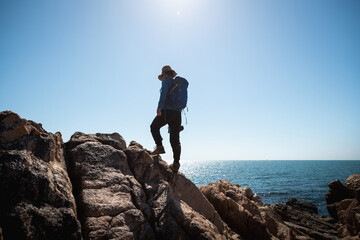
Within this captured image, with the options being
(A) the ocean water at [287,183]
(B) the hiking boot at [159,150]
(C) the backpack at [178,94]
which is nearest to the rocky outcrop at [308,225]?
(A) the ocean water at [287,183]

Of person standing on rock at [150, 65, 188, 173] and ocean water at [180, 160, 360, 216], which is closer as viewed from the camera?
person standing on rock at [150, 65, 188, 173]

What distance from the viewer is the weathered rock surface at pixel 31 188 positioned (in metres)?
3.01

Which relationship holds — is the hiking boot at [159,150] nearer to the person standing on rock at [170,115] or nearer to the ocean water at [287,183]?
the person standing on rock at [170,115]

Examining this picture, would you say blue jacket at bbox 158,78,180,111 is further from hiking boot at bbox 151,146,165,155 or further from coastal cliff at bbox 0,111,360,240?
coastal cliff at bbox 0,111,360,240

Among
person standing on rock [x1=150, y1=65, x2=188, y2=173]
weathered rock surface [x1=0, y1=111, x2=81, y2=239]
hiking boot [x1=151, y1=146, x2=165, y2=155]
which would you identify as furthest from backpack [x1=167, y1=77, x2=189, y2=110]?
weathered rock surface [x1=0, y1=111, x2=81, y2=239]

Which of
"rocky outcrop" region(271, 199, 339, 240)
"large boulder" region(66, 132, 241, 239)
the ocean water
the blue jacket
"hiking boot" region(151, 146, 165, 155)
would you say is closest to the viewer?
"large boulder" region(66, 132, 241, 239)

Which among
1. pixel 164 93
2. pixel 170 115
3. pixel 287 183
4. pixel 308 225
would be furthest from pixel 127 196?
pixel 287 183

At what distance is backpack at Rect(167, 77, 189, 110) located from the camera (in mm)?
6895

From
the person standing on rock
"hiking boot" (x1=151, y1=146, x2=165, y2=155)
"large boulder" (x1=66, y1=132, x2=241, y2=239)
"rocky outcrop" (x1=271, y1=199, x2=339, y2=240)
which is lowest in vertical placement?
"rocky outcrop" (x1=271, y1=199, x2=339, y2=240)

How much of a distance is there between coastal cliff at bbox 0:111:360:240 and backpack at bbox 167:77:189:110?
2.26 metres

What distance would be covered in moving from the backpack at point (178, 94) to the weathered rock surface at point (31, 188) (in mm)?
4064

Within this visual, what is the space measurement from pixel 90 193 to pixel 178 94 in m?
4.35

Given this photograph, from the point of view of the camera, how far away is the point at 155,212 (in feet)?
16.7

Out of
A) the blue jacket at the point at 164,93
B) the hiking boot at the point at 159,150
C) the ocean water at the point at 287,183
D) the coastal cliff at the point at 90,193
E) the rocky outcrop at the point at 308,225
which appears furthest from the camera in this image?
the ocean water at the point at 287,183
